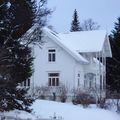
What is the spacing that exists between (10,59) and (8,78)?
2134 millimetres

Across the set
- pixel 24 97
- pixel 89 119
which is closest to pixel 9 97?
pixel 24 97

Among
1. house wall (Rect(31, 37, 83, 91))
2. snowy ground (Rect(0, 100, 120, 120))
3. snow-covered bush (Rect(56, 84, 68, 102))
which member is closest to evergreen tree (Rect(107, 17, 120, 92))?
house wall (Rect(31, 37, 83, 91))

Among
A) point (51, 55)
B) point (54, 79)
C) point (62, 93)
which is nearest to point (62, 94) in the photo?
point (62, 93)

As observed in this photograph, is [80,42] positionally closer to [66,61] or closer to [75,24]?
[66,61]

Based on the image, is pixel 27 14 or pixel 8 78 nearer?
pixel 8 78

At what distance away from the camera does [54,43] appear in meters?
43.6

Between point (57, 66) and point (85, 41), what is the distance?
523 cm

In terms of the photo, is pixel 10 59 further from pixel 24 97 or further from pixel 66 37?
pixel 66 37

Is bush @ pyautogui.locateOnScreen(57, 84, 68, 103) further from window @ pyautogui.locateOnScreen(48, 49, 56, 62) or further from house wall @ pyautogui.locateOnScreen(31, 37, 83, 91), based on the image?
window @ pyautogui.locateOnScreen(48, 49, 56, 62)

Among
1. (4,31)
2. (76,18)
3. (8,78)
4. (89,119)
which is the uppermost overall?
(76,18)

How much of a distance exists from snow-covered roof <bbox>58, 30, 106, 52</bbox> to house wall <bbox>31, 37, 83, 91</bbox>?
141cm

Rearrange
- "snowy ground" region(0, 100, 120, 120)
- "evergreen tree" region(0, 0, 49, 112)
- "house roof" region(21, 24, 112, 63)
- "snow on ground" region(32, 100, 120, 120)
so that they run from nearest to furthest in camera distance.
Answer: "evergreen tree" region(0, 0, 49, 112) → "snowy ground" region(0, 100, 120, 120) → "snow on ground" region(32, 100, 120, 120) → "house roof" region(21, 24, 112, 63)

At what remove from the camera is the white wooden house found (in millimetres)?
43125

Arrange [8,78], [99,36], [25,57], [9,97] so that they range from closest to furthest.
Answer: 1. [8,78]
2. [9,97]
3. [25,57]
4. [99,36]
